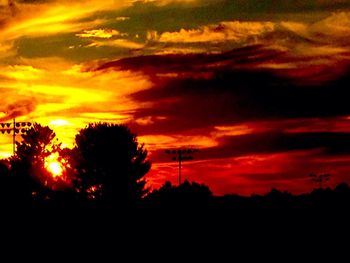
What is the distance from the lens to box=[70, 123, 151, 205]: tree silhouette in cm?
7856

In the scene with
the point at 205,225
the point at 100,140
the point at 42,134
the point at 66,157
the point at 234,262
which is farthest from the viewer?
the point at 42,134

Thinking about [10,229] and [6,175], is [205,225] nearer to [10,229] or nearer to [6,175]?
[10,229]

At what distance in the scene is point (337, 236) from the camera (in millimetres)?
38875

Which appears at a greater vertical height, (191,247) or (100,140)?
(100,140)

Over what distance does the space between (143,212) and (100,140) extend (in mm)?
36287

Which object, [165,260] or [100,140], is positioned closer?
[165,260]

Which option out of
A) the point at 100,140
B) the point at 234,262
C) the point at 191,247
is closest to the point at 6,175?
the point at 191,247

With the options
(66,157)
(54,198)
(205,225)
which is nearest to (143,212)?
(205,225)

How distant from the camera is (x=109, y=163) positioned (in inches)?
3098

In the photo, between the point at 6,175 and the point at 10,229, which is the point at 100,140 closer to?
the point at 6,175

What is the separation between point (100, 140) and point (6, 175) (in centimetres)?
3241

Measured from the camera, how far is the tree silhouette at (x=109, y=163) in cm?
7856

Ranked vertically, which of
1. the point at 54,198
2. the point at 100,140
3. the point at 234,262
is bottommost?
the point at 234,262

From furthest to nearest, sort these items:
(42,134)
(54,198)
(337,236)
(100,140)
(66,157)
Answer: (42,134) → (66,157) → (100,140) → (54,198) → (337,236)
